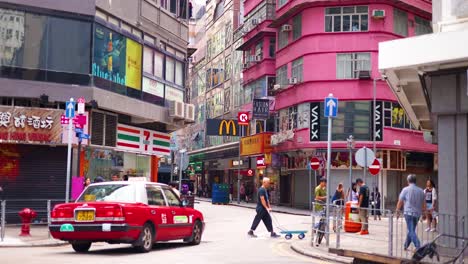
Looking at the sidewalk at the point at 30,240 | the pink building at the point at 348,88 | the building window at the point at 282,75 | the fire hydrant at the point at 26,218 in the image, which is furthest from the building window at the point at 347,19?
the fire hydrant at the point at 26,218

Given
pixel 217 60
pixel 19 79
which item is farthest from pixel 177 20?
pixel 217 60

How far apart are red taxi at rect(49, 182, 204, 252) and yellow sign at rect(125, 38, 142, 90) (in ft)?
36.5

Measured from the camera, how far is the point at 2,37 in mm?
21906

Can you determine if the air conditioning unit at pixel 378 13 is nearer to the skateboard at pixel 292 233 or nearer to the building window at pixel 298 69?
the building window at pixel 298 69

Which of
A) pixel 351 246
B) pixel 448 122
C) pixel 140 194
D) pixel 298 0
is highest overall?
pixel 298 0

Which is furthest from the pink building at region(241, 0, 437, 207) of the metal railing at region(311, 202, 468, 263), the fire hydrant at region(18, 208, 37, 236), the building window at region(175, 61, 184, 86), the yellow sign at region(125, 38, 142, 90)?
the fire hydrant at region(18, 208, 37, 236)

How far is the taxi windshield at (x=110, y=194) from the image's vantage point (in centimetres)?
1432

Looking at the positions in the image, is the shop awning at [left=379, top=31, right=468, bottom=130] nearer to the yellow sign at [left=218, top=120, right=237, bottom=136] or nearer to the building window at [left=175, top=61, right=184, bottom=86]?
the building window at [left=175, top=61, right=184, bottom=86]

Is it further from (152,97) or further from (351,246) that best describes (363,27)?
(351,246)

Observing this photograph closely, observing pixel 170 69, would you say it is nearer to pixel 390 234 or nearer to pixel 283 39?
Result: pixel 283 39

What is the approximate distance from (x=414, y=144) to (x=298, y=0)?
37.6 ft

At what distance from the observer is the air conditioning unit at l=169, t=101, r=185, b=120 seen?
2929 centimetres

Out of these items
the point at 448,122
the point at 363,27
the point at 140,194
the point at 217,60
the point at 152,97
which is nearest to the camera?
the point at 448,122

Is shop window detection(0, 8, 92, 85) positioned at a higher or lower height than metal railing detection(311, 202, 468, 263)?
higher
